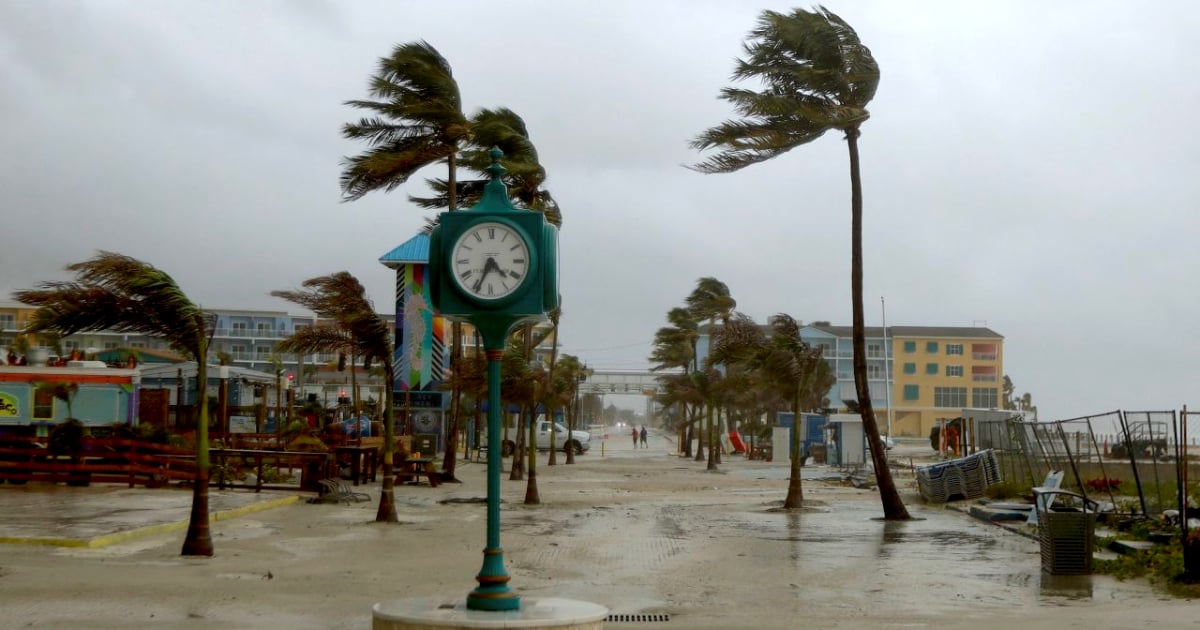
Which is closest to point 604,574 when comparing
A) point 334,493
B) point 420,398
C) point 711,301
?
point 334,493

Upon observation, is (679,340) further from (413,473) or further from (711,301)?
(413,473)

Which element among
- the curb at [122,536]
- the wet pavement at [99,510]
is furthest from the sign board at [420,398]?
the curb at [122,536]

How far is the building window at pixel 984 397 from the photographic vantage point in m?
131

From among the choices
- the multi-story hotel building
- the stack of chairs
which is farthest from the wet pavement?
the multi-story hotel building

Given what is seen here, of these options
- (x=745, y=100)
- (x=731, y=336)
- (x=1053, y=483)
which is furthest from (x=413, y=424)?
(x=1053, y=483)

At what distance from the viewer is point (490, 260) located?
9.21 metres

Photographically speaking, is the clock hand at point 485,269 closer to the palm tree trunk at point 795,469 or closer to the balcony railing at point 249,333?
the palm tree trunk at point 795,469

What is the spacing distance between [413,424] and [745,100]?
116 ft

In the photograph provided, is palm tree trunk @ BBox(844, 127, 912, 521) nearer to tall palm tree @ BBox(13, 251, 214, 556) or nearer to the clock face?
tall palm tree @ BBox(13, 251, 214, 556)

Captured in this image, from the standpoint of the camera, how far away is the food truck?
93.9 feet

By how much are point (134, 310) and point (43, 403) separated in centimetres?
1644

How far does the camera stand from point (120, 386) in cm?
2919

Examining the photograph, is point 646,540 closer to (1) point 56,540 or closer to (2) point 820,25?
(1) point 56,540

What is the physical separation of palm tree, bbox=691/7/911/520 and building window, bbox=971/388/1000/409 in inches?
4485
